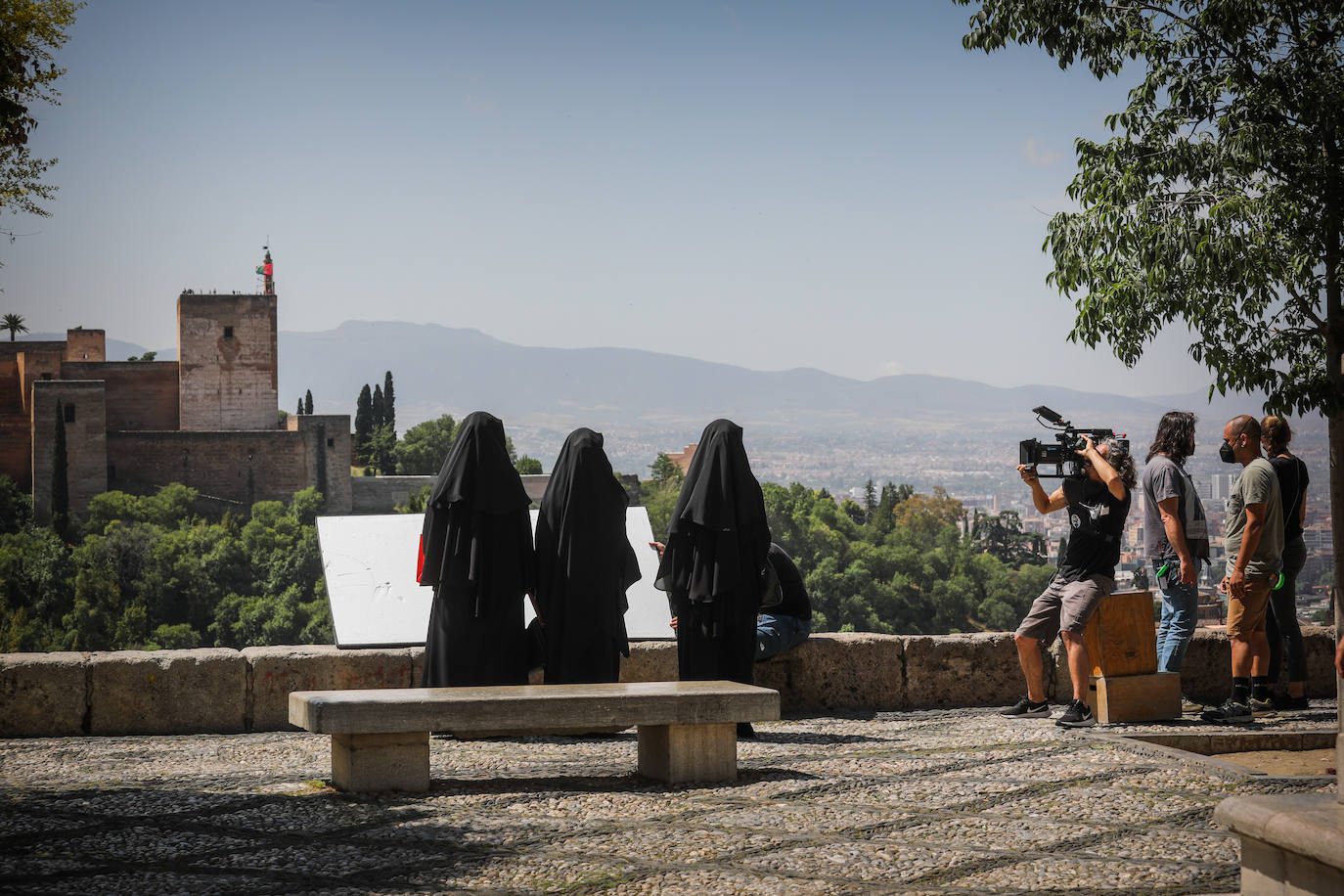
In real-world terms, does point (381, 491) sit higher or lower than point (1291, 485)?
higher

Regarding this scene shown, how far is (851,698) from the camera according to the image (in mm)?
6660

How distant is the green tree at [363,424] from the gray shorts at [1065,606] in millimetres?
79435

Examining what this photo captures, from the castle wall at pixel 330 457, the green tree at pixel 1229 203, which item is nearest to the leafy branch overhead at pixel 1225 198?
the green tree at pixel 1229 203

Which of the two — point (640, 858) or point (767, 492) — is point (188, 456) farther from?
point (640, 858)

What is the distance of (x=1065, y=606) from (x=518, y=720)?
8.85 feet

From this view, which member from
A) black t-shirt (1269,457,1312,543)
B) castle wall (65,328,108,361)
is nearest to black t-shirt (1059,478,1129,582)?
black t-shirt (1269,457,1312,543)

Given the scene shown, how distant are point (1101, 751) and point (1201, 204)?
2.88 meters

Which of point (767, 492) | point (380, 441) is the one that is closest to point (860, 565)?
point (767, 492)

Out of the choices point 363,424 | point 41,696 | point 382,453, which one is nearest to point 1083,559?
point 41,696

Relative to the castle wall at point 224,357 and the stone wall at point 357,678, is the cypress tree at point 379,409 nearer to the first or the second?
the castle wall at point 224,357

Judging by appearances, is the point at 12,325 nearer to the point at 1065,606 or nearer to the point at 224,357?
the point at 224,357

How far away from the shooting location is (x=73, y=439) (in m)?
63.4

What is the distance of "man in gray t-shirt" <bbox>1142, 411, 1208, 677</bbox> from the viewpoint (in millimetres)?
5855

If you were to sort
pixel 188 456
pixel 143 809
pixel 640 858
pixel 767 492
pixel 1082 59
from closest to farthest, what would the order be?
pixel 640 858 → pixel 143 809 → pixel 1082 59 → pixel 188 456 → pixel 767 492
